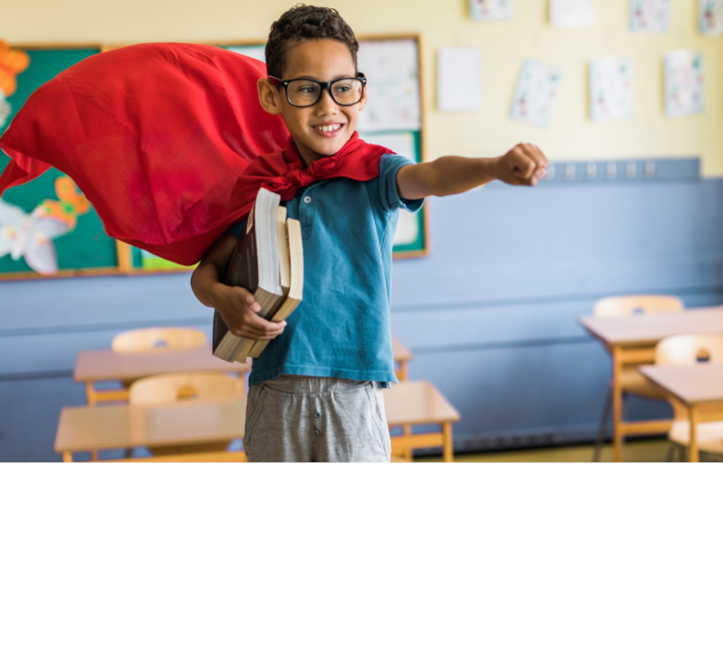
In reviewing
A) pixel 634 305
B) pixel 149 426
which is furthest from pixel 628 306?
pixel 149 426

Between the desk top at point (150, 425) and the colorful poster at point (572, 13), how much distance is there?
234cm

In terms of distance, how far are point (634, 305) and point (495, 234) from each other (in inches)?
28.6

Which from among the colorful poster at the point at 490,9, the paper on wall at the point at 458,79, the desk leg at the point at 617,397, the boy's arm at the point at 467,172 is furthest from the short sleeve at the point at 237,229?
the colorful poster at the point at 490,9

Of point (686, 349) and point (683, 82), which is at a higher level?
point (683, 82)

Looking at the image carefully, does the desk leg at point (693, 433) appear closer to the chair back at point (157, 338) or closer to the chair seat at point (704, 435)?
the chair seat at point (704, 435)

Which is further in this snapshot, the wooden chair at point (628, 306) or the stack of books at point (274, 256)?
the wooden chair at point (628, 306)

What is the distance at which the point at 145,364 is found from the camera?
2746 mm

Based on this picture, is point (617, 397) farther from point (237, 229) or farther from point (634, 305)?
point (237, 229)

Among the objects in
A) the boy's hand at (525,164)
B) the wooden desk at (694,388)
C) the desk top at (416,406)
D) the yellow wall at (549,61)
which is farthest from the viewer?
the yellow wall at (549,61)

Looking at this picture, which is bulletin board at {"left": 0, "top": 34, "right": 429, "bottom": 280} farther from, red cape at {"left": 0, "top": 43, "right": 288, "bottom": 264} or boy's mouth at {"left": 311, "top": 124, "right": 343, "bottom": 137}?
boy's mouth at {"left": 311, "top": 124, "right": 343, "bottom": 137}

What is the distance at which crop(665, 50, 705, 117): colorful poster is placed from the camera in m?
3.44

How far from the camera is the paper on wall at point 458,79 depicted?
3.31 m
